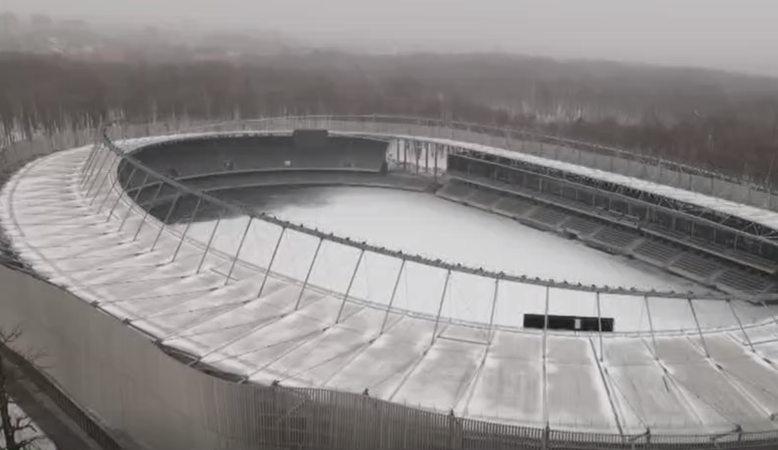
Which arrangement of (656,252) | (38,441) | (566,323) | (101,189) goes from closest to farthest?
(38,441) < (566,323) < (101,189) < (656,252)

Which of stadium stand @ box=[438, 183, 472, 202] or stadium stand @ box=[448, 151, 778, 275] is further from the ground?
stadium stand @ box=[448, 151, 778, 275]

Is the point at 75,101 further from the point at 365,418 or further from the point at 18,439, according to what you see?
the point at 365,418

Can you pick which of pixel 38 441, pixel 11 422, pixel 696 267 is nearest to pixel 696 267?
pixel 696 267

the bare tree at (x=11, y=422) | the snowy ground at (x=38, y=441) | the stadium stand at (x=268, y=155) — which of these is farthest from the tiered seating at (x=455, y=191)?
the snowy ground at (x=38, y=441)

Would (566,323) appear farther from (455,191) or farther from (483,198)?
(455,191)

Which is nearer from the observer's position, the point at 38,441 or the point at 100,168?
the point at 38,441

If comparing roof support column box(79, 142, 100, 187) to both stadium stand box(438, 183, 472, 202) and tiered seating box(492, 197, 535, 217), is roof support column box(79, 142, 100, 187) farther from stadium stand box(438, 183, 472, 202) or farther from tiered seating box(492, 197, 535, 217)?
tiered seating box(492, 197, 535, 217)

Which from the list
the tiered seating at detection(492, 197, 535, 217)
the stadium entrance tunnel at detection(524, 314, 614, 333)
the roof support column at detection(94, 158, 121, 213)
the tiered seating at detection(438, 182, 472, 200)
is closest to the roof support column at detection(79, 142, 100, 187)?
the roof support column at detection(94, 158, 121, 213)
